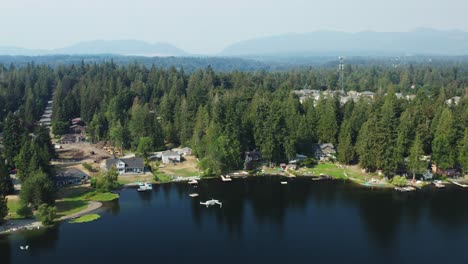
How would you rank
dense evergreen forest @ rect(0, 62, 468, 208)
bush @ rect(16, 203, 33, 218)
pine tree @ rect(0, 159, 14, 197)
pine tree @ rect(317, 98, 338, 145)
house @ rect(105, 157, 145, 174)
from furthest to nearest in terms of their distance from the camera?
pine tree @ rect(317, 98, 338, 145)
house @ rect(105, 157, 145, 174)
dense evergreen forest @ rect(0, 62, 468, 208)
pine tree @ rect(0, 159, 14, 197)
bush @ rect(16, 203, 33, 218)

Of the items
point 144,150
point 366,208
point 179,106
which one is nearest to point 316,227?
point 366,208

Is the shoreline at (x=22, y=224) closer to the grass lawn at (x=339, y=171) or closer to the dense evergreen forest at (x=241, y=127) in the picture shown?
the dense evergreen forest at (x=241, y=127)

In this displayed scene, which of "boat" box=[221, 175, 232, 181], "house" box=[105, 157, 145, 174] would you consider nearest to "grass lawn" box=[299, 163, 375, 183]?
"boat" box=[221, 175, 232, 181]

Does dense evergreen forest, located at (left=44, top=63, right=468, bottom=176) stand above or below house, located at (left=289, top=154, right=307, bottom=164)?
above

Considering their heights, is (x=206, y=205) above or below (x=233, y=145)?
below

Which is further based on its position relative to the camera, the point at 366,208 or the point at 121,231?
the point at 366,208

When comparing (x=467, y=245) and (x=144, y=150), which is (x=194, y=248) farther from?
(x=144, y=150)

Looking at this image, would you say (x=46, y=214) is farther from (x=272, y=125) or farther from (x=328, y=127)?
(x=328, y=127)

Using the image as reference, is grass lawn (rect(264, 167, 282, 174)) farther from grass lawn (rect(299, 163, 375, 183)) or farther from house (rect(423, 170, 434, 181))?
house (rect(423, 170, 434, 181))
